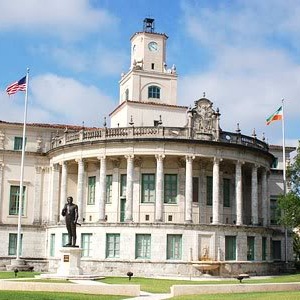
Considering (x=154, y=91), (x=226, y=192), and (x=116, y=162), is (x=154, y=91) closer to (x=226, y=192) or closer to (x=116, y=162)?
(x=116, y=162)

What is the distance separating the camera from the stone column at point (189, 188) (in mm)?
48281

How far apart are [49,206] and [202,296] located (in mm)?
29599

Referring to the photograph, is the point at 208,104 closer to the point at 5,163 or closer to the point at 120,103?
the point at 120,103

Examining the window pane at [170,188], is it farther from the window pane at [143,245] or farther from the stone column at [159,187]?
the window pane at [143,245]

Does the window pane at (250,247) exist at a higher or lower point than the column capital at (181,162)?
lower

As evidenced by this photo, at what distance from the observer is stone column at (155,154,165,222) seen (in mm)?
48250

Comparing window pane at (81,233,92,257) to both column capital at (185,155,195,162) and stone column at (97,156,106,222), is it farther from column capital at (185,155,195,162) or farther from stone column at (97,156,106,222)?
column capital at (185,155,195,162)

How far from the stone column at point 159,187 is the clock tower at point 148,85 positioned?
8956 millimetres

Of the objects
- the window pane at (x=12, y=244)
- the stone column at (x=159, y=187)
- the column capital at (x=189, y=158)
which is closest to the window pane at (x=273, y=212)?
the column capital at (x=189, y=158)

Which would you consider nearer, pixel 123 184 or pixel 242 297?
pixel 242 297

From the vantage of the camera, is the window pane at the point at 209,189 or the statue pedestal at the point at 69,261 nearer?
the statue pedestal at the point at 69,261

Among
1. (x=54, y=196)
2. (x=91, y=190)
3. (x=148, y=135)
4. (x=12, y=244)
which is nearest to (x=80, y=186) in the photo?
(x=91, y=190)

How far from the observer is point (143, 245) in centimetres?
4806

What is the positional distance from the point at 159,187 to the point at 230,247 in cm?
785
